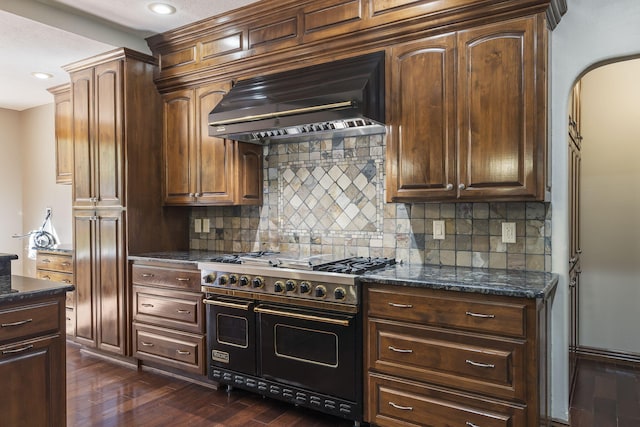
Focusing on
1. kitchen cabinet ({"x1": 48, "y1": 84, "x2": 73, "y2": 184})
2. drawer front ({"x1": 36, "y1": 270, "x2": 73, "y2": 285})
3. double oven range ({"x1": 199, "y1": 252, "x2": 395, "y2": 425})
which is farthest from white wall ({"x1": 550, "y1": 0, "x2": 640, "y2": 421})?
kitchen cabinet ({"x1": 48, "y1": 84, "x2": 73, "y2": 184})

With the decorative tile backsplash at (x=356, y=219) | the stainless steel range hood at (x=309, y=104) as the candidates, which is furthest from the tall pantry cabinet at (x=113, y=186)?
the stainless steel range hood at (x=309, y=104)

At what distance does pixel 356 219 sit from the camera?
10.7ft

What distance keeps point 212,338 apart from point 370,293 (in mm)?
1284

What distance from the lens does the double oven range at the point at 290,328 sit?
2537 mm

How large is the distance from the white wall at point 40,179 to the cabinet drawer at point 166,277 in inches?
92.5

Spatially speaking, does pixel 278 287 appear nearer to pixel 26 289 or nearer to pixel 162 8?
pixel 26 289

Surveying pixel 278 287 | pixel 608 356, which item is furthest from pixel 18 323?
pixel 608 356

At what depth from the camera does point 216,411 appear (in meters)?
2.84

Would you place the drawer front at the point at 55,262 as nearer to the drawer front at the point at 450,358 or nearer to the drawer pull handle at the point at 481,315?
the drawer front at the point at 450,358

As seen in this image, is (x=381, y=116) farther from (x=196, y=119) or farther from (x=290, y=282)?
(x=196, y=119)

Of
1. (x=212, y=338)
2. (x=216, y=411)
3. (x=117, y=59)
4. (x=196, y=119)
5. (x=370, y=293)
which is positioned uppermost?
(x=117, y=59)

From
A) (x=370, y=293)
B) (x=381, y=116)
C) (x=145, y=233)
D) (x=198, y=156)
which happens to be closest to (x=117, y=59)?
(x=198, y=156)

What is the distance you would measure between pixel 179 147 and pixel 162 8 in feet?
3.56

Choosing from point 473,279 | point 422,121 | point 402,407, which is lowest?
point 402,407
